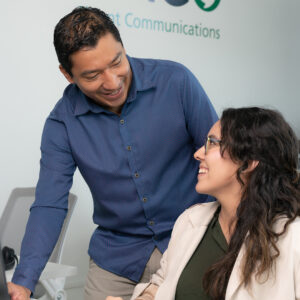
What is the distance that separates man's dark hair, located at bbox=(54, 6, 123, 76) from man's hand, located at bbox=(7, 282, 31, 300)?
0.75m

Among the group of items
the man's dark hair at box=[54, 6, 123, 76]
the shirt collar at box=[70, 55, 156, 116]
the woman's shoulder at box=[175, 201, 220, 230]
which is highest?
the man's dark hair at box=[54, 6, 123, 76]

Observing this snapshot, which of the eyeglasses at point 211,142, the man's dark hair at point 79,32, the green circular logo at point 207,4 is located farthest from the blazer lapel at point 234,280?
the green circular logo at point 207,4

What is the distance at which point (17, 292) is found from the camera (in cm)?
149

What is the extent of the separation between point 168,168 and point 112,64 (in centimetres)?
48

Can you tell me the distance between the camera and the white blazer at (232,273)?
1.43 metres

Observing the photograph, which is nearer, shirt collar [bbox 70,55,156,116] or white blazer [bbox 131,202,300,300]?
white blazer [bbox 131,202,300,300]

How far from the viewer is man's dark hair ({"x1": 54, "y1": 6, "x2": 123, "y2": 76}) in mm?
1628

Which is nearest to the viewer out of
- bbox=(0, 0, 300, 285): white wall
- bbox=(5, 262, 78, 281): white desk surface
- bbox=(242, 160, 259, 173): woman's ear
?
bbox=(242, 160, 259, 173): woman's ear

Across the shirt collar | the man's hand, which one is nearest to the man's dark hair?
the shirt collar

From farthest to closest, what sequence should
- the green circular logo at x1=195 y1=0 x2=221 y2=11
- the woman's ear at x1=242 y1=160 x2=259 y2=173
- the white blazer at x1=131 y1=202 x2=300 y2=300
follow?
the green circular logo at x1=195 y1=0 x2=221 y2=11 < the woman's ear at x1=242 y1=160 x2=259 y2=173 < the white blazer at x1=131 y1=202 x2=300 y2=300

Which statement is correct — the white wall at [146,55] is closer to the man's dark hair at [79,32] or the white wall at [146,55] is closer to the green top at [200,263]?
the man's dark hair at [79,32]

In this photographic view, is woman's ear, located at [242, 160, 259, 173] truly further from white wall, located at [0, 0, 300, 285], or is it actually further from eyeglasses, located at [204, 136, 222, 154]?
white wall, located at [0, 0, 300, 285]

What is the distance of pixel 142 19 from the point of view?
4.03 meters

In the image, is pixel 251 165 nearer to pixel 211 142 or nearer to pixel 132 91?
pixel 211 142
